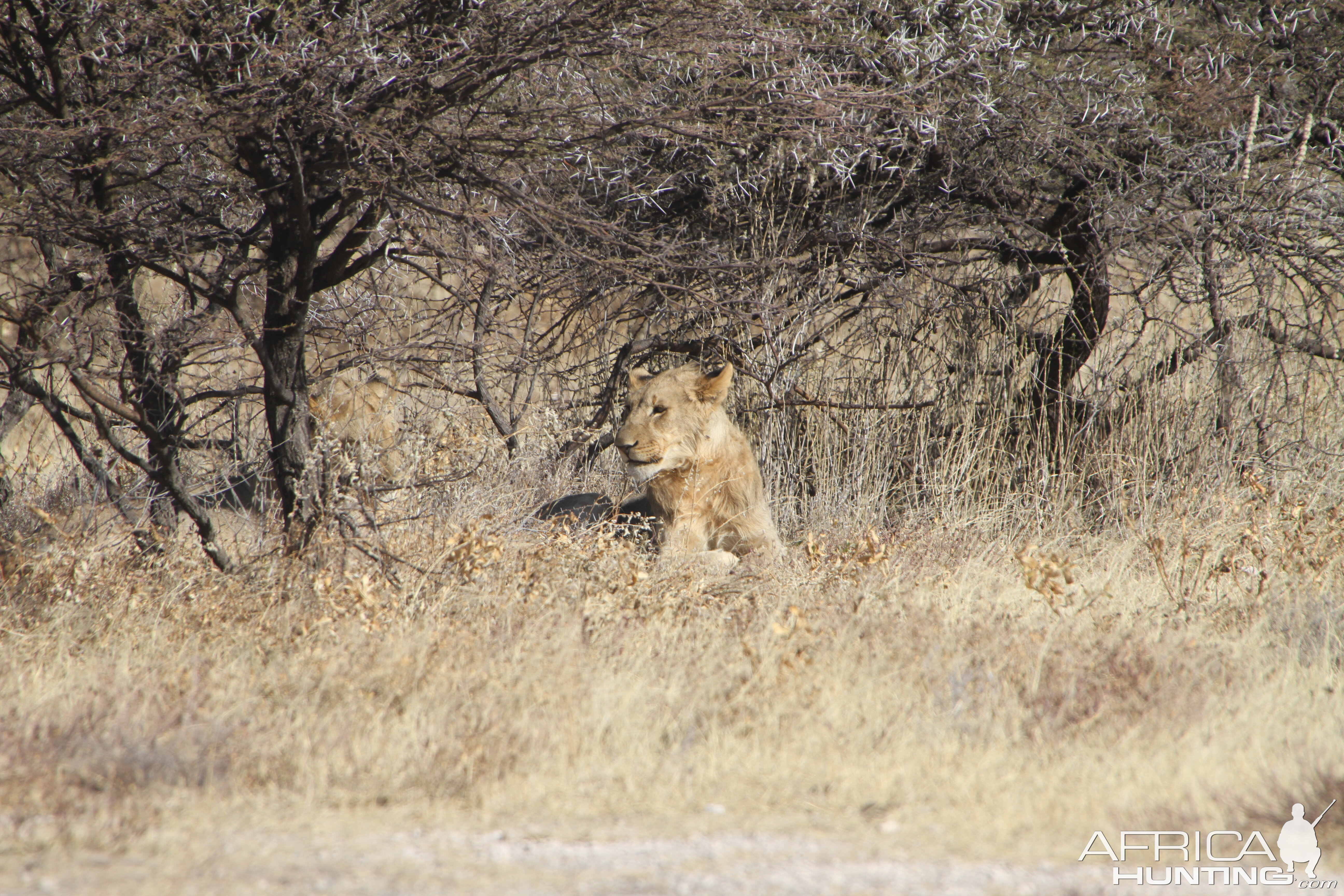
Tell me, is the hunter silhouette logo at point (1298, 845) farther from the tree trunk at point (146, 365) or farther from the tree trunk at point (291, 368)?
the tree trunk at point (146, 365)

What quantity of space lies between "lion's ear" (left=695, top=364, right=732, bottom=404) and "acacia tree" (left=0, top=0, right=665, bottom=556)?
1.86m

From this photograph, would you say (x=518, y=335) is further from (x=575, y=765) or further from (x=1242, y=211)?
(x=575, y=765)

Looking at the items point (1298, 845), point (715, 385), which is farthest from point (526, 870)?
point (715, 385)

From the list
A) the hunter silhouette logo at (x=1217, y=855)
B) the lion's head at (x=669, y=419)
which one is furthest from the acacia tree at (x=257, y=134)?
the hunter silhouette logo at (x=1217, y=855)

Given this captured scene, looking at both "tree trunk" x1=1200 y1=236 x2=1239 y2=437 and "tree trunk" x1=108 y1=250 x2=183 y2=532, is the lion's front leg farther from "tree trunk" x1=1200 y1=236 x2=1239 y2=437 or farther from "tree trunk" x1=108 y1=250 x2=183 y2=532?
"tree trunk" x1=1200 y1=236 x2=1239 y2=437

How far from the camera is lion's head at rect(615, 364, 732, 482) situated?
6.53 metres

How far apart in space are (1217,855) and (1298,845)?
0.74 feet

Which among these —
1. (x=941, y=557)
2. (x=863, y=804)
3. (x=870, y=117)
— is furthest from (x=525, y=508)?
(x=863, y=804)

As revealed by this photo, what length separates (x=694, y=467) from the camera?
6.70m

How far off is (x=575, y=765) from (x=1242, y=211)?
5.94 metres

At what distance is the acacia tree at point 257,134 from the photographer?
4.65 meters

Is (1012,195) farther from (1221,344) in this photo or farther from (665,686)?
(665,686)

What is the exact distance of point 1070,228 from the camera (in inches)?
311

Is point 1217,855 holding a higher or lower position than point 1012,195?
lower
